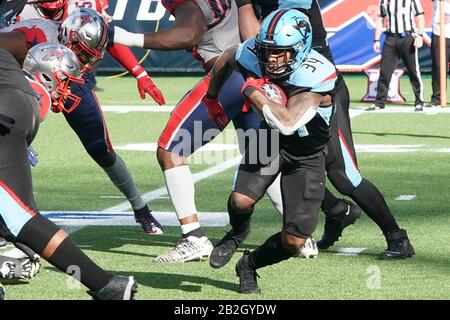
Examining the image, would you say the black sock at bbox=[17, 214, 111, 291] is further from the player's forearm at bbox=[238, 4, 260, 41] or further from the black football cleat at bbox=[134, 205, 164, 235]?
the black football cleat at bbox=[134, 205, 164, 235]

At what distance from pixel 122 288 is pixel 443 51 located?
11918 millimetres

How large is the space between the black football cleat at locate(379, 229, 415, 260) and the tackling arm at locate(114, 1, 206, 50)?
1.67 m

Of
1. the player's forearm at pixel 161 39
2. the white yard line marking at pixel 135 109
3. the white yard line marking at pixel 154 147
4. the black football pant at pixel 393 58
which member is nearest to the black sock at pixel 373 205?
the player's forearm at pixel 161 39

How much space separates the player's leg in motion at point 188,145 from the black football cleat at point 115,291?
5.55 feet

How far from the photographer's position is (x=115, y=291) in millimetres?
5293

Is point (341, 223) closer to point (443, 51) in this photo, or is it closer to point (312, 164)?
point (312, 164)

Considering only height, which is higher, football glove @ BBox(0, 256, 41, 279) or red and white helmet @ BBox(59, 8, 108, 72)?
red and white helmet @ BBox(59, 8, 108, 72)

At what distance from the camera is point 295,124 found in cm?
587

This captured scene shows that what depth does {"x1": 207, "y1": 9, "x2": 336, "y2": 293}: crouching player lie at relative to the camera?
5926 millimetres

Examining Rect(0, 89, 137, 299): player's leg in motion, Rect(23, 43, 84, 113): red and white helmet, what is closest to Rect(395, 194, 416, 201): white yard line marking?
Rect(23, 43, 84, 113): red and white helmet

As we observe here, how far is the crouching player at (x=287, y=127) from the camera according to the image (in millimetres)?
5926

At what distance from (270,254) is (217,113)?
130 cm

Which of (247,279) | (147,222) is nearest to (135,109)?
(147,222)

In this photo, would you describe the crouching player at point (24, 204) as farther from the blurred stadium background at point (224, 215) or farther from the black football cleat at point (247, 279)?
the black football cleat at point (247, 279)
